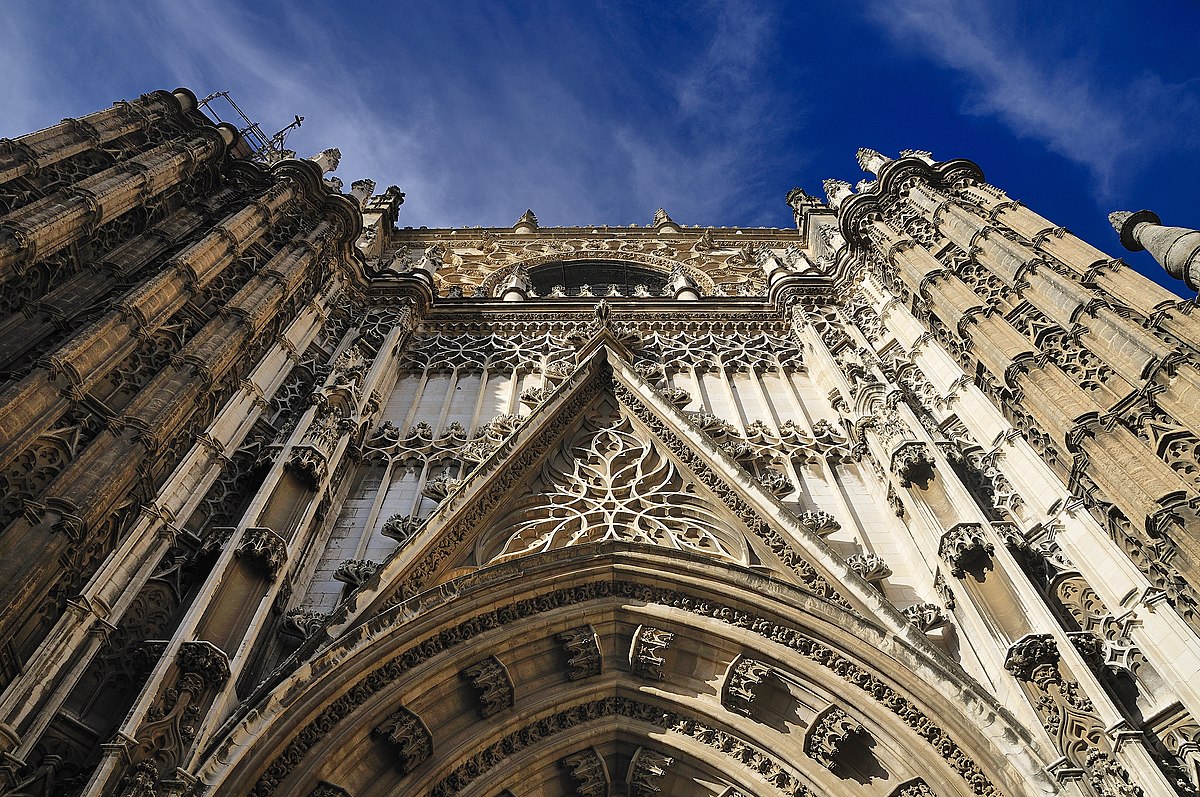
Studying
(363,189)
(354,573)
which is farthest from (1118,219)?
(363,189)

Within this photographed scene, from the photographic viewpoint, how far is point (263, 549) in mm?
8305

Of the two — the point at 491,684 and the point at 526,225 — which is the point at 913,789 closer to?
the point at 491,684

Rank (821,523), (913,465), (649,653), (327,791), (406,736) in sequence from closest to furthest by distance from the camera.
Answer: (327,791), (406,736), (649,653), (913,465), (821,523)

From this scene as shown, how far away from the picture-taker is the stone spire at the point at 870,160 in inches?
635

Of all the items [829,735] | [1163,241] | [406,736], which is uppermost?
[1163,241]

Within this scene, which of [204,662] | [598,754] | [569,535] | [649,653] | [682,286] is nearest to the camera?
[204,662]

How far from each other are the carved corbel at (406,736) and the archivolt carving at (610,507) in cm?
236

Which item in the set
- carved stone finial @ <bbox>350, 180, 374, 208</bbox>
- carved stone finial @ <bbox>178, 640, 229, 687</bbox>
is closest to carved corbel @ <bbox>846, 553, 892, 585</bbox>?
carved stone finial @ <bbox>178, 640, 229, 687</bbox>

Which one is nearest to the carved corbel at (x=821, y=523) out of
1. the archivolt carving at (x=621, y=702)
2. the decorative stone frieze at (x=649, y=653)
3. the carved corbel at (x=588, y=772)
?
the archivolt carving at (x=621, y=702)

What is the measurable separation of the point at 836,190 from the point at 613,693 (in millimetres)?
13023

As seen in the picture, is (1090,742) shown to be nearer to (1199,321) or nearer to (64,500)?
(1199,321)

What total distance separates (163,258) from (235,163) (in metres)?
4.20

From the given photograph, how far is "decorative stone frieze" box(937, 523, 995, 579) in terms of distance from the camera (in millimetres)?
8422

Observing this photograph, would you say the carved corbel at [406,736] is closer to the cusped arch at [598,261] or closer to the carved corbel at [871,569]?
the carved corbel at [871,569]
